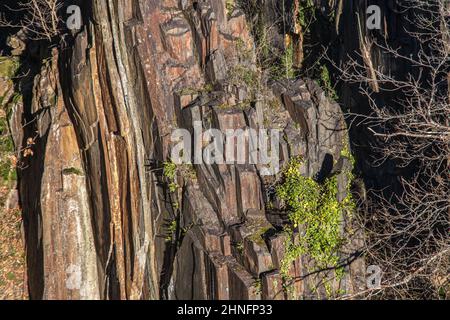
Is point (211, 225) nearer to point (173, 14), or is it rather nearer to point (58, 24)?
point (173, 14)

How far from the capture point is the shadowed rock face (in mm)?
12828

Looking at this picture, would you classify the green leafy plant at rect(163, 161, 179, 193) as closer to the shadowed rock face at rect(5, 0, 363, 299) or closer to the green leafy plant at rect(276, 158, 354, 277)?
the shadowed rock face at rect(5, 0, 363, 299)

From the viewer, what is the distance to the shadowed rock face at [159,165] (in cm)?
1283

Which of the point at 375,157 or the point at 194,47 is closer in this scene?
the point at 194,47

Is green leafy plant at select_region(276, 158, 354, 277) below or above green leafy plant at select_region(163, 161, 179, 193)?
below

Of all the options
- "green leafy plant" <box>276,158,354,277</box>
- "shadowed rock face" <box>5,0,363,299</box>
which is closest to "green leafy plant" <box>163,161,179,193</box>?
"shadowed rock face" <box>5,0,363,299</box>

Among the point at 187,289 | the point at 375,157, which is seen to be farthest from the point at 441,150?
the point at 187,289

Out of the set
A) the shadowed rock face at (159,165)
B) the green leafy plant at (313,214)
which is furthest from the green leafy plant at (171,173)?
the green leafy plant at (313,214)

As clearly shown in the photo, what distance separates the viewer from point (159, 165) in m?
13.4

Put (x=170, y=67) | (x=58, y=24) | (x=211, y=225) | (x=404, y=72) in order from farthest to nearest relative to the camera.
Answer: (x=58, y=24) → (x=404, y=72) → (x=170, y=67) → (x=211, y=225)

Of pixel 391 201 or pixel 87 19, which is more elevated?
pixel 87 19

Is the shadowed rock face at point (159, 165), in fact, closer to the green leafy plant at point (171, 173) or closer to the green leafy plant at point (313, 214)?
the green leafy plant at point (171, 173)

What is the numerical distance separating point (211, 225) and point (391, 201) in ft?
16.3

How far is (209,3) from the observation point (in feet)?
46.9
